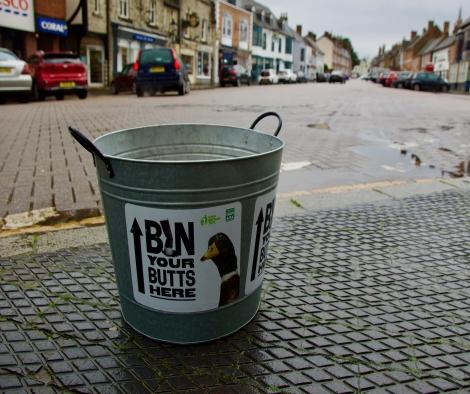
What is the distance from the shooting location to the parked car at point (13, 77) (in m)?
13.6

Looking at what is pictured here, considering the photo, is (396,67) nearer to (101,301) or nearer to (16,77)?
(16,77)

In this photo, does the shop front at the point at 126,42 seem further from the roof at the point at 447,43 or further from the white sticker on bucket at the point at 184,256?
the roof at the point at 447,43

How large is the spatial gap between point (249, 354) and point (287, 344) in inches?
6.8

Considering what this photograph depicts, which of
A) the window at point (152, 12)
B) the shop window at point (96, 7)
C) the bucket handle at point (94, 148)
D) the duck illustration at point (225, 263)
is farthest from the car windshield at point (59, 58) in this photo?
the window at point (152, 12)

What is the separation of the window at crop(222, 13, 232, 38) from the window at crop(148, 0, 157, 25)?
661 inches

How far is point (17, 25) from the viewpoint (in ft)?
67.1

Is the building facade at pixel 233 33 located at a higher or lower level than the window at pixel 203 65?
higher

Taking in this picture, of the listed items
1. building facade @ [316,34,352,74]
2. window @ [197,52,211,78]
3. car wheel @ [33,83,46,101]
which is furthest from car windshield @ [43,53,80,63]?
building facade @ [316,34,352,74]

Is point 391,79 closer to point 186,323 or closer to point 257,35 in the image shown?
point 257,35

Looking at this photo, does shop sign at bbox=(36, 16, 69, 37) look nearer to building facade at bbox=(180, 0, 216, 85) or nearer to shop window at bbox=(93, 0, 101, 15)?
shop window at bbox=(93, 0, 101, 15)

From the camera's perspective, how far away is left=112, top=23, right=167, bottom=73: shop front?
27.5m

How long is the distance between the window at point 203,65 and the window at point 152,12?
821cm

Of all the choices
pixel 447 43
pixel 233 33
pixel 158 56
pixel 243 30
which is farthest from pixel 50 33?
pixel 447 43

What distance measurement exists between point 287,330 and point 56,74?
1555 cm
